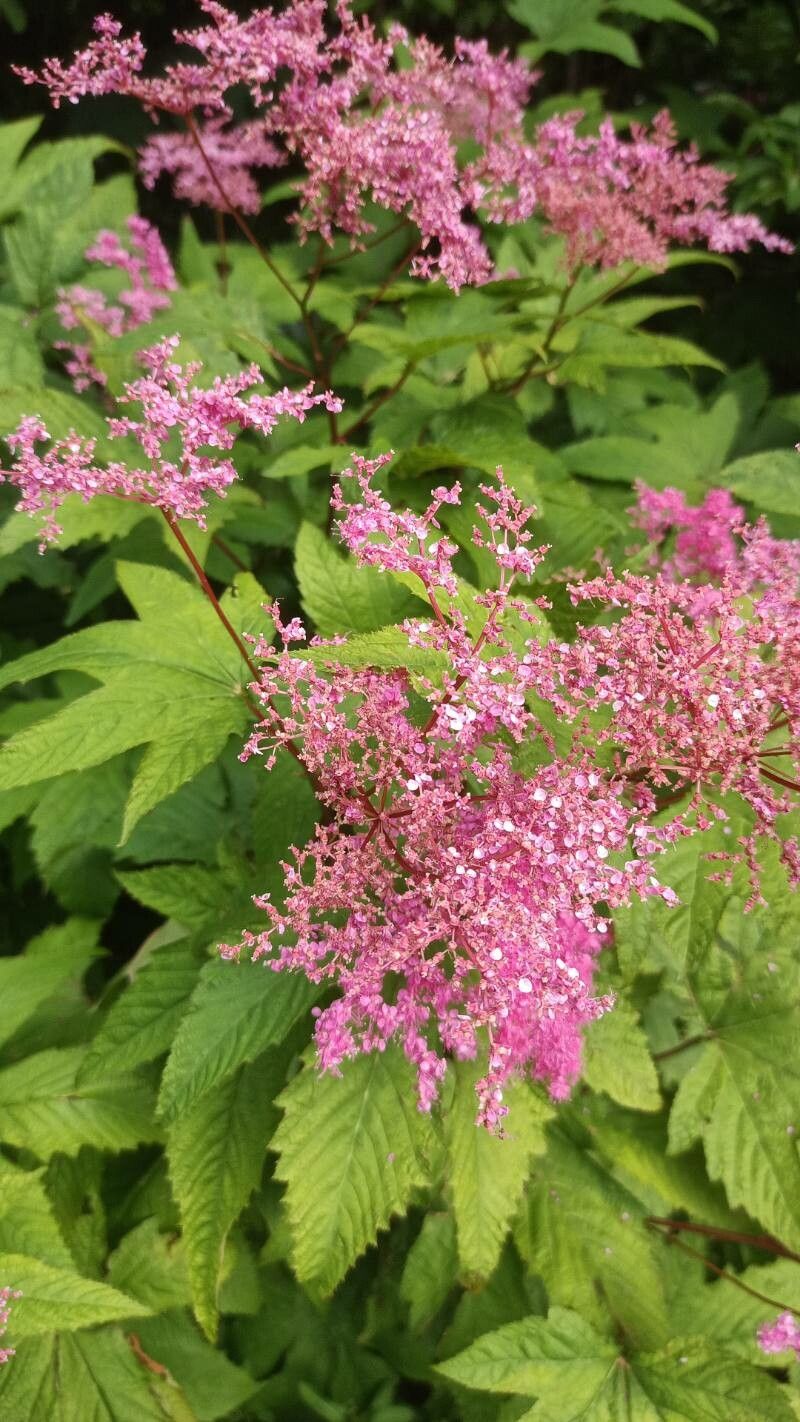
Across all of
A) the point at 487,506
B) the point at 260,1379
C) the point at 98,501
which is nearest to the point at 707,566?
the point at 487,506

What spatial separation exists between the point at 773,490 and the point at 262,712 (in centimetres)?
115

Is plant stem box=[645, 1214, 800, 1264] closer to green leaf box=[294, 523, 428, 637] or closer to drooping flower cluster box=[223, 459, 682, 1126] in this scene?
drooping flower cluster box=[223, 459, 682, 1126]

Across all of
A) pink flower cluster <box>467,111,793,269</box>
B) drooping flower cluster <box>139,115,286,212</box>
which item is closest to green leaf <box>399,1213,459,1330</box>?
pink flower cluster <box>467,111,793,269</box>

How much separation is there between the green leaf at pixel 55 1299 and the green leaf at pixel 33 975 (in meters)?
0.42

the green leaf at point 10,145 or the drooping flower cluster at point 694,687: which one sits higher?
the green leaf at point 10,145

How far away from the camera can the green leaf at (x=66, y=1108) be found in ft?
5.65

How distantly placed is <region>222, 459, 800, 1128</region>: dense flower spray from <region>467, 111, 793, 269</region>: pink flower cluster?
3.87 feet

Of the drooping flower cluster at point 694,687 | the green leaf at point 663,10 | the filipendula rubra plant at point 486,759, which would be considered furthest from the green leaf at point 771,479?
the green leaf at point 663,10

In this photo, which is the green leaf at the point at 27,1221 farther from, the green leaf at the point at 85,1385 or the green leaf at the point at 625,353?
the green leaf at the point at 625,353

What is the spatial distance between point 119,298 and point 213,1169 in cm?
218

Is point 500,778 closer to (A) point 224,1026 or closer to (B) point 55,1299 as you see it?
(A) point 224,1026

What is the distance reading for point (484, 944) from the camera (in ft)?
3.48

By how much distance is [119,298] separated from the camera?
2570 mm

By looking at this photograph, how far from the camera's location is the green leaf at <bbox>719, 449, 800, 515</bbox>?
1.91 m
